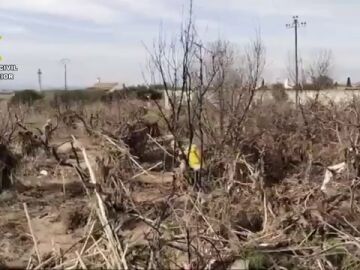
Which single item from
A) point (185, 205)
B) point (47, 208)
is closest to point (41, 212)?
point (47, 208)

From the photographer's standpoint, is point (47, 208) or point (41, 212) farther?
point (47, 208)

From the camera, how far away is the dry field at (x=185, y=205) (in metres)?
6.89

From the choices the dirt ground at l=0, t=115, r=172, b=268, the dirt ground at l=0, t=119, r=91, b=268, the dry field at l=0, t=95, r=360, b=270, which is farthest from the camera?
the dirt ground at l=0, t=119, r=91, b=268

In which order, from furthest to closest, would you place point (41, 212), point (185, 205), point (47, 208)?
1. point (47, 208)
2. point (41, 212)
3. point (185, 205)

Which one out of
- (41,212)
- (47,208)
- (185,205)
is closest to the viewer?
(185,205)

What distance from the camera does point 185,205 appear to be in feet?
27.6

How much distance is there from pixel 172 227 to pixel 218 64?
892 centimetres

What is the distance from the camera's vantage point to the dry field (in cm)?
689

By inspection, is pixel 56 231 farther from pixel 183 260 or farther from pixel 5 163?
pixel 183 260

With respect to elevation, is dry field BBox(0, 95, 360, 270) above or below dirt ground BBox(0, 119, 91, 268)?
above

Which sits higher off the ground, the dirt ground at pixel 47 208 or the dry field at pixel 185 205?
the dry field at pixel 185 205

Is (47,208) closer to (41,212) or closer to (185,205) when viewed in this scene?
(41,212)

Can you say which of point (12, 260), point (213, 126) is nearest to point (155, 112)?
point (213, 126)

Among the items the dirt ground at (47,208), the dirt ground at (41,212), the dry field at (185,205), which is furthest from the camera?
the dirt ground at (41,212)
